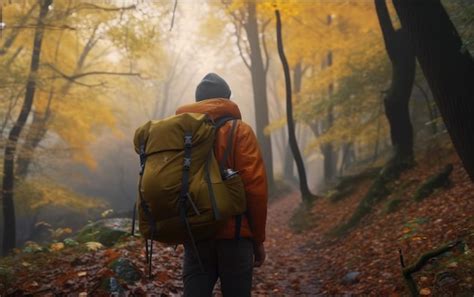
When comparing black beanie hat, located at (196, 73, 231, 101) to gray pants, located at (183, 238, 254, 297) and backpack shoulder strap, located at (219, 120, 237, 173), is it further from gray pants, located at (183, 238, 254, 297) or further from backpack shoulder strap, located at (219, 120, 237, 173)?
gray pants, located at (183, 238, 254, 297)

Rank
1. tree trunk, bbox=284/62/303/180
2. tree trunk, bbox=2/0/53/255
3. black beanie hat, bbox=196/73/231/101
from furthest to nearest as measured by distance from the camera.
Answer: tree trunk, bbox=284/62/303/180 < tree trunk, bbox=2/0/53/255 < black beanie hat, bbox=196/73/231/101

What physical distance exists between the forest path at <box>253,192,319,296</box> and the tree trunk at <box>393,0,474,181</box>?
2989mm

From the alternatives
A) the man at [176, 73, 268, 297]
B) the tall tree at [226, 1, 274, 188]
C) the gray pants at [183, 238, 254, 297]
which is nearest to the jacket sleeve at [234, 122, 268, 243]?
the man at [176, 73, 268, 297]

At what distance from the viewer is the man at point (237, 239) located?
2930 millimetres

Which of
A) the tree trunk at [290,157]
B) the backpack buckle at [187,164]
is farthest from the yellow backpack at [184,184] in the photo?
the tree trunk at [290,157]

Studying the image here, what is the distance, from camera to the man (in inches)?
115

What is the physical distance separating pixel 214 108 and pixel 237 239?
96 centimetres

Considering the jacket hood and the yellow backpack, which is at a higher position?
the jacket hood

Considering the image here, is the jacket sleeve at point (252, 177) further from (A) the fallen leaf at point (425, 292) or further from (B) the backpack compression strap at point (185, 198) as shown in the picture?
(A) the fallen leaf at point (425, 292)

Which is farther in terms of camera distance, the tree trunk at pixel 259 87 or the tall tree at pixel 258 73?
the tree trunk at pixel 259 87

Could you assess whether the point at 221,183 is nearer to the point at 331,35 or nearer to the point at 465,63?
the point at 465,63

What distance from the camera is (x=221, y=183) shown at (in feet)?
9.33

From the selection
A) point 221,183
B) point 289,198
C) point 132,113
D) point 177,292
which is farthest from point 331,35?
point 132,113

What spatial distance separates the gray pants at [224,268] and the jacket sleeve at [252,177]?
0.17 metres
